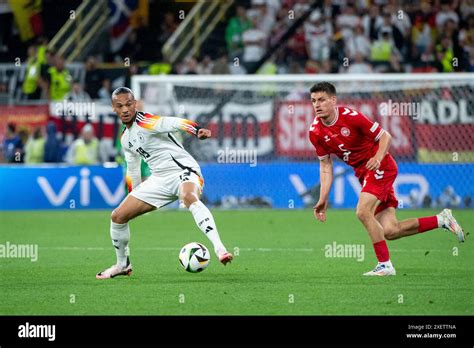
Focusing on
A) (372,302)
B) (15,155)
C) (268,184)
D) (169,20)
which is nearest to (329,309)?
(372,302)

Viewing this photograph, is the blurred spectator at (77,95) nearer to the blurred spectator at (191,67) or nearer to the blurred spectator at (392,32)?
the blurred spectator at (191,67)

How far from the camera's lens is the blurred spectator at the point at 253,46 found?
23.7m

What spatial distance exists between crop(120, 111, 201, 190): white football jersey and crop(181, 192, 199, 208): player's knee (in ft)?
1.37

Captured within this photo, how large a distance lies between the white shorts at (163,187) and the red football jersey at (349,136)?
134 cm

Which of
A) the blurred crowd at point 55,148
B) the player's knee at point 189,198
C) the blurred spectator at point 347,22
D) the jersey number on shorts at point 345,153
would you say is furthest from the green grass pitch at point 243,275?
the blurred spectator at point 347,22

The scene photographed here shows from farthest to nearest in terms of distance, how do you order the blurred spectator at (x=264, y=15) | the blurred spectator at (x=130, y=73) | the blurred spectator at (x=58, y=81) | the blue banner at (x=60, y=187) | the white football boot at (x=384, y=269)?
the blurred spectator at (x=264, y=15) → the blurred spectator at (x=58, y=81) → the blurred spectator at (x=130, y=73) → the blue banner at (x=60, y=187) → the white football boot at (x=384, y=269)

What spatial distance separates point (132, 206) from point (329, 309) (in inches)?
117

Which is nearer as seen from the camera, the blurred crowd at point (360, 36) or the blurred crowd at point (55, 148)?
the blurred crowd at point (55, 148)

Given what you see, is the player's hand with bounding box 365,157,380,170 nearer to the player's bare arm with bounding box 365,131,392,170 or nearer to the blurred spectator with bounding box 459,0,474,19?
the player's bare arm with bounding box 365,131,392,170

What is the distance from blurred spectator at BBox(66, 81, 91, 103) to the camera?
74.9 feet

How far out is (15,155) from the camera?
70.5 ft

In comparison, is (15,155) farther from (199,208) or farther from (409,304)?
(409,304)

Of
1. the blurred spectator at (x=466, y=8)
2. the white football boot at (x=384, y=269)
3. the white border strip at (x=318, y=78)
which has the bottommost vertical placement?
the white football boot at (x=384, y=269)

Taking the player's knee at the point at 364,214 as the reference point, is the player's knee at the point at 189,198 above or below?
above
